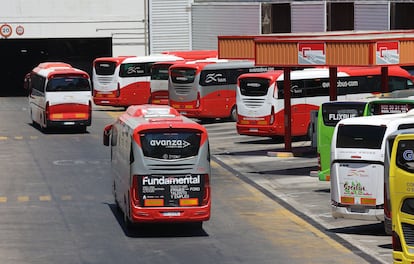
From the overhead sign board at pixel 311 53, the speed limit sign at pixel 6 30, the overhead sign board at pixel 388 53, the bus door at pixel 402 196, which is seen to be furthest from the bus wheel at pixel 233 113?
the bus door at pixel 402 196

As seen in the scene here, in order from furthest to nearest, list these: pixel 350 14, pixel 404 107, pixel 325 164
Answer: pixel 350 14, pixel 325 164, pixel 404 107

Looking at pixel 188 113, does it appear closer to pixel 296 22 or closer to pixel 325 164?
pixel 296 22

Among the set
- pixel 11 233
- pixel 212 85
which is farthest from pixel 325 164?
pixel 212 85

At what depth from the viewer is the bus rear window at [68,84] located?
55.8 metres

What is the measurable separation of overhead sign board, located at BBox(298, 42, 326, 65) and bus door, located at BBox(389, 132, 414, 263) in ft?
59.2

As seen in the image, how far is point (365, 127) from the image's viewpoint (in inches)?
1176

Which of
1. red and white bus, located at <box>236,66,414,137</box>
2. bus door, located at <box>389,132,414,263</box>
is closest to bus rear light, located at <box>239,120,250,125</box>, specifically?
red and white bus, located at <box>236,66,414,137</box>

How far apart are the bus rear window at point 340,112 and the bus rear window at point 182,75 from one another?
23441mm

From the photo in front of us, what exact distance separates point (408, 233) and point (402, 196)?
2.64 feet

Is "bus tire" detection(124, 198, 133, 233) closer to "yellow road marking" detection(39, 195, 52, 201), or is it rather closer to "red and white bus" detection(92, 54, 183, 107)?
"yellow road marking" detection(39, 195, 52, 201)

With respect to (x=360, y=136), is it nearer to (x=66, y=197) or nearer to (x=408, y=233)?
(x=408, y=233)

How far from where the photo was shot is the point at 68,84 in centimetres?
A: 5603

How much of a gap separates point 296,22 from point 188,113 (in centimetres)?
1484

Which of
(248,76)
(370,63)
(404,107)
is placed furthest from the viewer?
(248,76)
